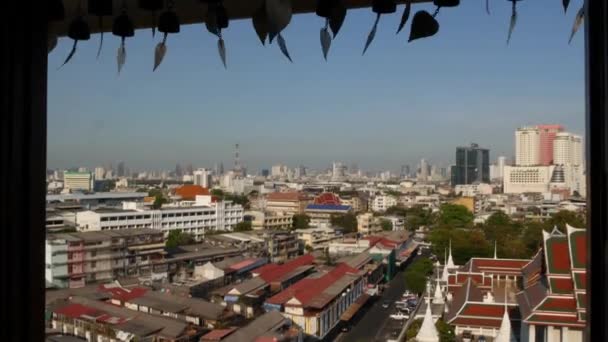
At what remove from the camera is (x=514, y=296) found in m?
1.25

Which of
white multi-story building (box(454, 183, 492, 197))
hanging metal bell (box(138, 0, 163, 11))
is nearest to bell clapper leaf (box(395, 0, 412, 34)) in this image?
hanging metal bell (box(138, 0, 163, 11))

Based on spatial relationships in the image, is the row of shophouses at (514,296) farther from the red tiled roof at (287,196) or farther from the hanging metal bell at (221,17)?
the hanging metal bell at (221,17)

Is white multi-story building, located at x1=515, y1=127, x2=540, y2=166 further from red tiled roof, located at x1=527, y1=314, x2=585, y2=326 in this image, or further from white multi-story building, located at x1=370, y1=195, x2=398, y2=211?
white multi-story building, located at x1=370, y1=195, x2=398, y2=211

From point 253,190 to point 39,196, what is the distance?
905 mm

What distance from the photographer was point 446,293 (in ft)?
4.81

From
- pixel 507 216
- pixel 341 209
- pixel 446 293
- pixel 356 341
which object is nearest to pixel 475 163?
pixel 507 216

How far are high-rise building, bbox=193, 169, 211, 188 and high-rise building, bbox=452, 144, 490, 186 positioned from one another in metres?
0.56

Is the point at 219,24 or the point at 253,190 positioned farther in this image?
the point at 253,190

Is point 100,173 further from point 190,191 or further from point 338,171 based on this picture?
point 338,171

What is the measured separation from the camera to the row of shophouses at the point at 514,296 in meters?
0.90

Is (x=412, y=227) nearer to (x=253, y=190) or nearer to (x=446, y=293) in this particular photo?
(x=446, y=293)

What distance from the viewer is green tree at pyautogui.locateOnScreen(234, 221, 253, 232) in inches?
56.2

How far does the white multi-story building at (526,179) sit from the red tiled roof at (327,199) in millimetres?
574

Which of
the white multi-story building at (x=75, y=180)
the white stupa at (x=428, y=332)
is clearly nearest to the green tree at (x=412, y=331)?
the white stupa at (x=428, y=332)
